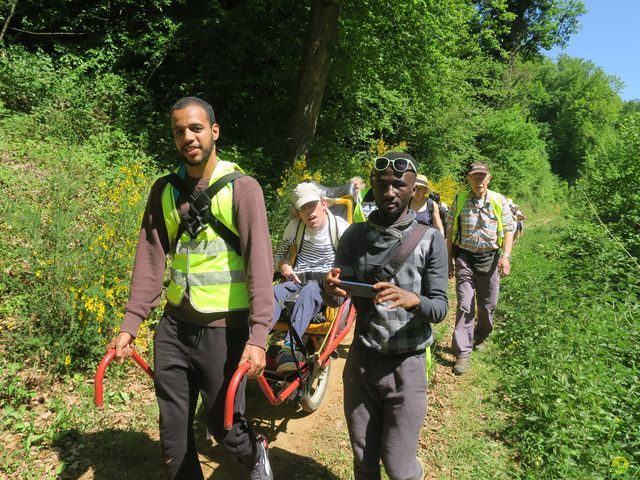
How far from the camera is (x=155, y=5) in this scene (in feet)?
31.9

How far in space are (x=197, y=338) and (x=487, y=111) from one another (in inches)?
899

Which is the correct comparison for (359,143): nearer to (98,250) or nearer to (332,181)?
(332,181)

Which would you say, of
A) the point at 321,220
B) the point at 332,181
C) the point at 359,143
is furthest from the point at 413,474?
the point at 359,143

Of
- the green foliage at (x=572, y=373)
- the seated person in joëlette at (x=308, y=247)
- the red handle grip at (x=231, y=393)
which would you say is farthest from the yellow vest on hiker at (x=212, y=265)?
the green foliage at (x=572, y=373)

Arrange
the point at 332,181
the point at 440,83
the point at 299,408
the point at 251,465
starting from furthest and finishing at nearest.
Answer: the point at 440,83
the point at 332,181
the point at 299,408
the point at 251,465

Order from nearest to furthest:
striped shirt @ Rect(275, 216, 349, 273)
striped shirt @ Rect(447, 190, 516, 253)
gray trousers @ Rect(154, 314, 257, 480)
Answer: gray trousers @ Rect(154, 314, 257, 480) < striped shirt @ Rect(275, 216, 349, 273) < striped shirt @ Rect(447, 190, 516, 253)

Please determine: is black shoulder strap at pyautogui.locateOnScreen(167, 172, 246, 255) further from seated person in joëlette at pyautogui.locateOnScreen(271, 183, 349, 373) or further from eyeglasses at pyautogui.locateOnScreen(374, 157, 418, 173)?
seated person in joëlette at pyautogui.locateOnScreen(271, 183, 349, 373)

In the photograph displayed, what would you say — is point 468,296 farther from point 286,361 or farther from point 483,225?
point 286,361

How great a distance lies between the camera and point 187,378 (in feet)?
8.02

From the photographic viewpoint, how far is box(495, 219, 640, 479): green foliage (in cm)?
323

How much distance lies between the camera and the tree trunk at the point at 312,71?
9.20 meters

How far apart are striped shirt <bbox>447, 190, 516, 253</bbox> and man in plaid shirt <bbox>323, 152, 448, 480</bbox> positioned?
9.11 ft

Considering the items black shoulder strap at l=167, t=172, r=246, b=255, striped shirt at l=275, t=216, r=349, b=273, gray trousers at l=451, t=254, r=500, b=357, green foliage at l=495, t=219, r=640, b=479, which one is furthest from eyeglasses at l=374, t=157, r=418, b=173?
gray trousers at l=451, t=254, r=500, b=357

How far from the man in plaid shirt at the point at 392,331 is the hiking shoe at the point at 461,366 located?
275 centimetres
